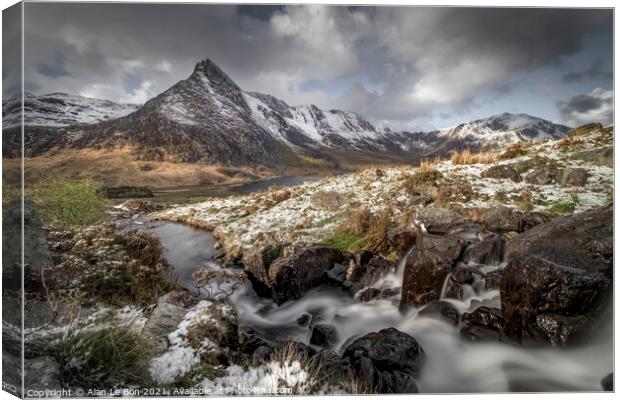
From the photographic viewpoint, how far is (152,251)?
15.6ft

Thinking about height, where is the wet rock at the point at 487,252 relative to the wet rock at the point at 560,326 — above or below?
above

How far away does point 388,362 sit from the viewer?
4.05m

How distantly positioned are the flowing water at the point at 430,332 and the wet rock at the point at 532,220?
1.16 metres

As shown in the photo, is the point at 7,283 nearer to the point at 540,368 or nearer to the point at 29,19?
the point at 29,19

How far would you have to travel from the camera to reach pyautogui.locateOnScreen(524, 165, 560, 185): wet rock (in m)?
4.88

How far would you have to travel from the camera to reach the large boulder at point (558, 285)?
3615mm

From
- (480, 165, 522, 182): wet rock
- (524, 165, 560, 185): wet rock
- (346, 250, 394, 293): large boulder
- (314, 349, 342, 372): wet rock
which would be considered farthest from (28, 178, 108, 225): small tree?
(524, 165, 560, 185): wet rock

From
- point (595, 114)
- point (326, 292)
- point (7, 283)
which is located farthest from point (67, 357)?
point (595, 114)

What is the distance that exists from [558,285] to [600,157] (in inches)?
93.1

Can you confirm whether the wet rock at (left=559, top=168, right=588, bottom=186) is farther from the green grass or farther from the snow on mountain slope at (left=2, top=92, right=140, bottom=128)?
the snow on mountain slope at (left=2, top=92, right=140, bottom=128)

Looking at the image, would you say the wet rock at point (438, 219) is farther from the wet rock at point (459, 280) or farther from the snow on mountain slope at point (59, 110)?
the snow on mountain slope at point (59, 110)

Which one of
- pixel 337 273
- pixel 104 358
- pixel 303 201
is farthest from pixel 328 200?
pixel 104 358

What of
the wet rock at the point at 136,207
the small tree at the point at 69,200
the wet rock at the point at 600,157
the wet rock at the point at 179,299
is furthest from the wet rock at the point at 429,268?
the small tree at the point at 69,200

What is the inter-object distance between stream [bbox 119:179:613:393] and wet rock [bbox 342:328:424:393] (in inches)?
7.9
